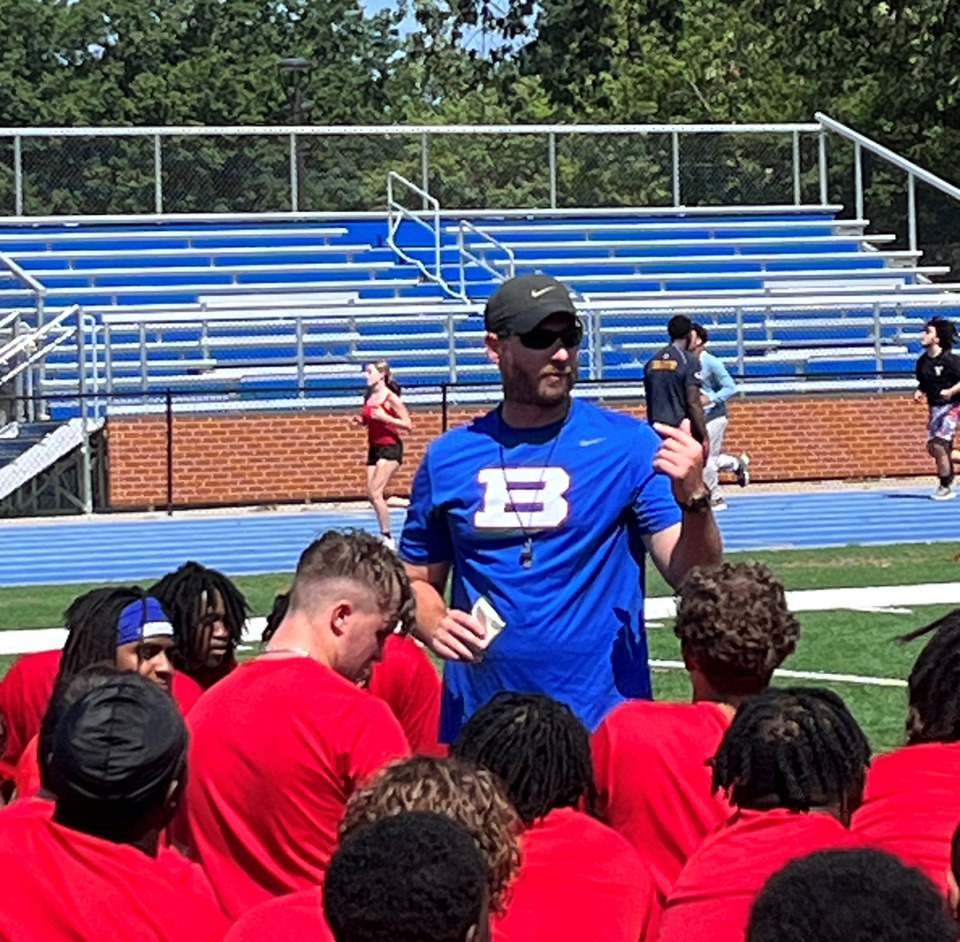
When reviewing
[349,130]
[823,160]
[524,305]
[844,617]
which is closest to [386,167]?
[349,130]

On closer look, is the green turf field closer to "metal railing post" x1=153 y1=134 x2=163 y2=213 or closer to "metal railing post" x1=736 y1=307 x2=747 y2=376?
"metal railing post" x1=736 y1=307 x2=747 y2=376

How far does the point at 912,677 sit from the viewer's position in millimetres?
4676

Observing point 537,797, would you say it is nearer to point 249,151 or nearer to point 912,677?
point 912,677

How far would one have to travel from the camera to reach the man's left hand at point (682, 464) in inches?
204

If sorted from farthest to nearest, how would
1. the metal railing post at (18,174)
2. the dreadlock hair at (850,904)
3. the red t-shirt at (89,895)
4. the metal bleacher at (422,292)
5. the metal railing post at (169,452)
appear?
1. the metal railing post at (18,174)
2. the metal bleacher at (422,292)
3. the metal railing post at (169,452)
4. the red t-shirt at (89,895)
5. the dreadlock hair at (850,904)

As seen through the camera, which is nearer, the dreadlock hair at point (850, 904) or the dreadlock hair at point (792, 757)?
the dreadlock hair at point (850, 904)

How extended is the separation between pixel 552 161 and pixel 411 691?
25829 millimetres

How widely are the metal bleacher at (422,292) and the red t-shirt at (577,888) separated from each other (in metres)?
20.6

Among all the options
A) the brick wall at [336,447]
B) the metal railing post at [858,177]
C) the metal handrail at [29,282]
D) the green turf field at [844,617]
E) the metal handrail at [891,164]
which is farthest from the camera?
the metal railing post at [858,177]

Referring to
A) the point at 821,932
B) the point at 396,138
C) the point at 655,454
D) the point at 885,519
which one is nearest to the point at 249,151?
the point at 396,138

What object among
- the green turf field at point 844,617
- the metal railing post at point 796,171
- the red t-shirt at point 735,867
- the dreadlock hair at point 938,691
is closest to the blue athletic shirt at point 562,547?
the dreadlock hair at point 938,691

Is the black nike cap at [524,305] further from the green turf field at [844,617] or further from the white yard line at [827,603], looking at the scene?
the white yard line at [827,603]

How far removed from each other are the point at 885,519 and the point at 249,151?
12525 millimetres

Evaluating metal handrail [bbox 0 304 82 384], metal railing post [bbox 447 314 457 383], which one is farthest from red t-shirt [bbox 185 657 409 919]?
metal railing post [bbox 447 314 457 383]
